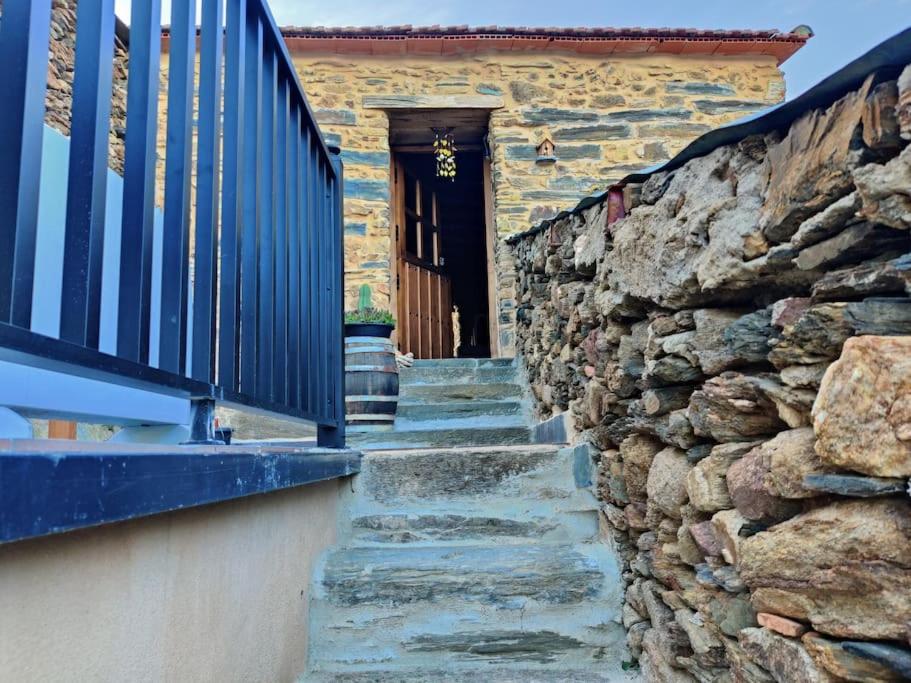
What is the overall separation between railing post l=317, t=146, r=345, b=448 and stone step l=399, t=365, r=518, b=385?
6.39ft

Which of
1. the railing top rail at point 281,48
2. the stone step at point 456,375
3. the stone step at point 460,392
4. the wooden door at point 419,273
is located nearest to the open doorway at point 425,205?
the wooden door at point 419,273

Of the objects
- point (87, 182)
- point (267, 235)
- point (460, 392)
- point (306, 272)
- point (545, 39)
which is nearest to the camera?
point (87, 182)

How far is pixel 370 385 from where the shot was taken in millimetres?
3604

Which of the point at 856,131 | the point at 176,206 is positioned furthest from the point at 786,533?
the point at 176,206

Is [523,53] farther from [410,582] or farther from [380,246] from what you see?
[410,582]

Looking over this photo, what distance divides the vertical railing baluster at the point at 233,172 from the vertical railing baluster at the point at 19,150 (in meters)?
0.62

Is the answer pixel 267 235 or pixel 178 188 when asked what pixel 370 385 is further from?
pixel 178 188

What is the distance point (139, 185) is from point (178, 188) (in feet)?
0.54

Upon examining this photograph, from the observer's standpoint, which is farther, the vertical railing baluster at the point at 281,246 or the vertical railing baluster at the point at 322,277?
the vertical railing baluster at the point at 322,277

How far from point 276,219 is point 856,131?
1275 mm

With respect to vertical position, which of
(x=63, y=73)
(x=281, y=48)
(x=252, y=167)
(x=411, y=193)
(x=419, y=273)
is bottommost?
(x=252, y=167)

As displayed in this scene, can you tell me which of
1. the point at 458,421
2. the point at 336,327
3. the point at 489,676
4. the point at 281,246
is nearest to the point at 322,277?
the point at 336,327

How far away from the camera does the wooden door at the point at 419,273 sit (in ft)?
18.7

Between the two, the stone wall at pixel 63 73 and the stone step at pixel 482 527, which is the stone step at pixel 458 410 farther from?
the stone wall at pixel 63 73
